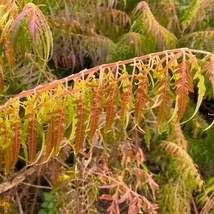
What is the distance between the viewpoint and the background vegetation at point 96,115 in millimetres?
786

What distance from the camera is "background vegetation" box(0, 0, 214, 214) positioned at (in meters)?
0.79

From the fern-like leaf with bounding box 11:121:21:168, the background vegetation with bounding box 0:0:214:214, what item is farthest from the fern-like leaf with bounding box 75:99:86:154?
the fern-like leaf with bounding box 11:121:21:168

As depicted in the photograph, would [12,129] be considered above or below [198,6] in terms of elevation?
above

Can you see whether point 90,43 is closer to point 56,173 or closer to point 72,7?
point 72,7

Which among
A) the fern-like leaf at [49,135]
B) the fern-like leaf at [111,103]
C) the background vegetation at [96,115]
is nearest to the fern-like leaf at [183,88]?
the background vegetation at [96,115]

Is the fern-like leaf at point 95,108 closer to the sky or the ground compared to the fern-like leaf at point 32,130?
closer to the sky

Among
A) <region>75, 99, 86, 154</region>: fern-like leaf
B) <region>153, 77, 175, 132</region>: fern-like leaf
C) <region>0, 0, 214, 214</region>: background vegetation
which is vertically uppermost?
<region>153, 77, 175, 132</region>: fern-like leaf

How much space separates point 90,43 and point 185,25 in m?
0.65

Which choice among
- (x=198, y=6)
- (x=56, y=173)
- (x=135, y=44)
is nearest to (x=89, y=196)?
(x=56, y=173)

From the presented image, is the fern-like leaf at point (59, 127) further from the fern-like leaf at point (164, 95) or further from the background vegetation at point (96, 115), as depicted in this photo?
the fern-like leaf at point (164, 95)

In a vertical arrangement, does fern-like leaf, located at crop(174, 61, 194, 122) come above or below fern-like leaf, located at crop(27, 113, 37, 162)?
Answer: above

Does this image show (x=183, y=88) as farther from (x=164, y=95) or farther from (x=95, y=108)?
(x=95, y=108)

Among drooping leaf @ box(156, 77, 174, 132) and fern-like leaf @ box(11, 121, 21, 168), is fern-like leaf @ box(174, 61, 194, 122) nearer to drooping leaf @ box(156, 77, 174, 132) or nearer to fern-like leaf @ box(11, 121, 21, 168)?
drooping leaf @ box(156, 77, 174, 132)

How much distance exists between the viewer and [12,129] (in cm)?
80
